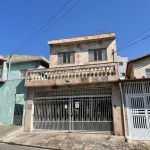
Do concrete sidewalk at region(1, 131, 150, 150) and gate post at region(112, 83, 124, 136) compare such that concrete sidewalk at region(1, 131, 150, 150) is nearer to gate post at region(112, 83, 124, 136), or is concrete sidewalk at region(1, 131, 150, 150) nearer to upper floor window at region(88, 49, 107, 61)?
gate post at region(112, 83, 124, 136)

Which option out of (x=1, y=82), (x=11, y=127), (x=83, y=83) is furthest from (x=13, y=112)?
(x=83, y=83)

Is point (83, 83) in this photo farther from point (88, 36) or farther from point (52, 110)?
point (88, 36)

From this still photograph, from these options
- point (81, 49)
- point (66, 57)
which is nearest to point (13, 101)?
point (66, 57)

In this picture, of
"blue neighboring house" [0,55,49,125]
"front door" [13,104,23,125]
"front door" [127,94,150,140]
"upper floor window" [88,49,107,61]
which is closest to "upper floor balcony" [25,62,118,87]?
"blue neighboring house" [0,55,49,125]

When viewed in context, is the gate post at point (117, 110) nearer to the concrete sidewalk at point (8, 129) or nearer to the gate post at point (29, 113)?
the gate post at point (29, 113)

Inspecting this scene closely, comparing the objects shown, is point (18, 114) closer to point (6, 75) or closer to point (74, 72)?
point (6, 75)

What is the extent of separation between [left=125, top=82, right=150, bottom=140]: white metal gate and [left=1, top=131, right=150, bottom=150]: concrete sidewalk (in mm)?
715

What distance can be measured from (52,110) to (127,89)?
498cm

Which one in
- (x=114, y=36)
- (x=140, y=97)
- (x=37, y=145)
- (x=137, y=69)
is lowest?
(x=37, y=145)

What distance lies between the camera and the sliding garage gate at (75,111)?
909cm

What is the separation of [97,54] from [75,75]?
4329mm

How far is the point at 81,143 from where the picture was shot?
724cm

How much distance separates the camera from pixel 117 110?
8.75 metres

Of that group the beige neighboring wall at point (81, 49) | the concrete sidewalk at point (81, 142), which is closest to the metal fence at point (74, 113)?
the concrete sidewalk at point (81, 142)
